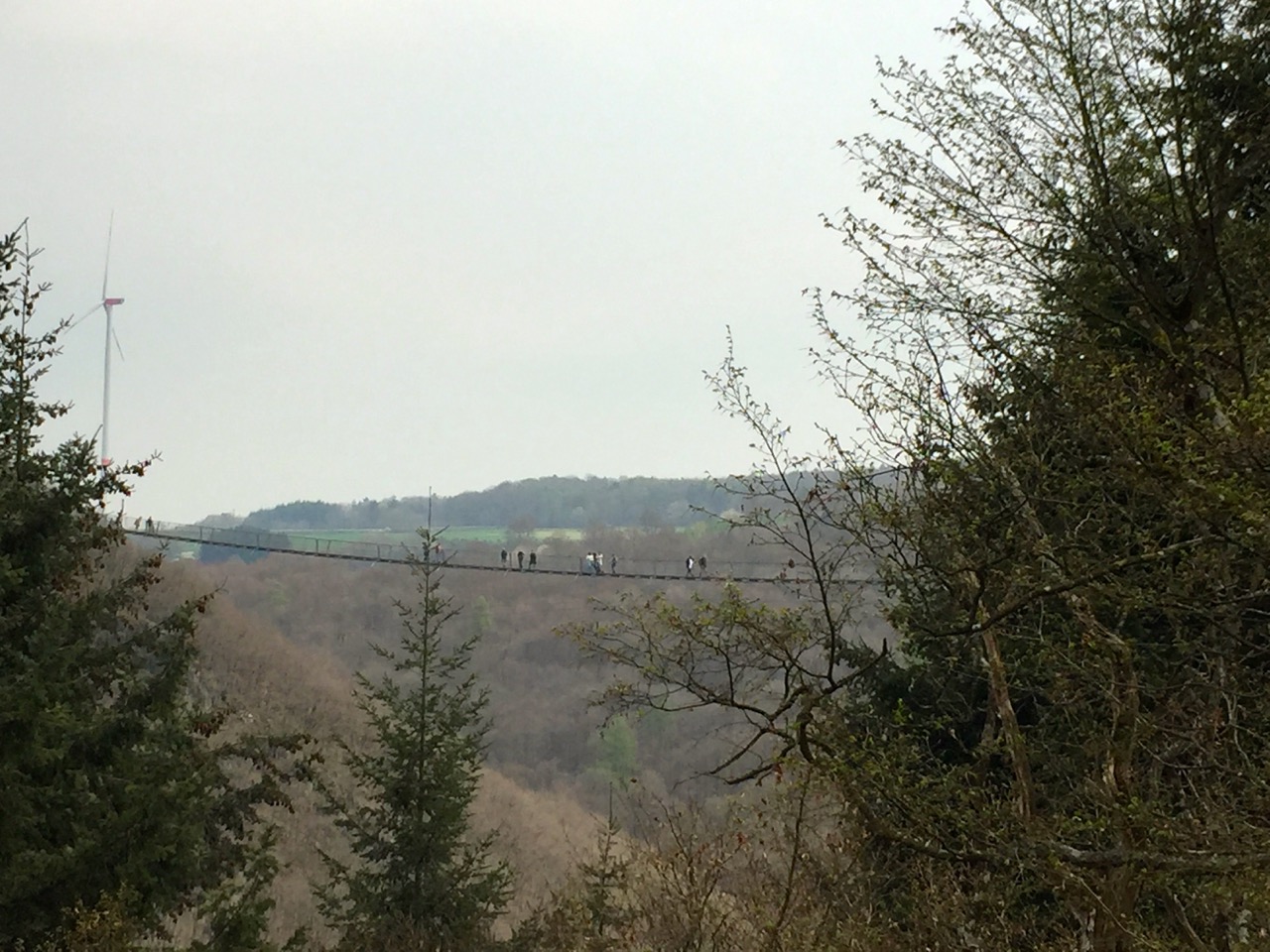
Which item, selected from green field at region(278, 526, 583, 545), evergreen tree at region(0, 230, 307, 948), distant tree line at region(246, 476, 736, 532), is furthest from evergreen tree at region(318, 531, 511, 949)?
distant tree line at region(246, 476, 736, 532)

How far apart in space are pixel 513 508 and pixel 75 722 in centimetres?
16205

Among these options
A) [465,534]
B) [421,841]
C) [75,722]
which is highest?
[465,534]

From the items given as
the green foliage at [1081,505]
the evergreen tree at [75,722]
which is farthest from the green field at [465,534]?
the green foliage at [1081,505]

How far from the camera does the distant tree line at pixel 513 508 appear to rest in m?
160

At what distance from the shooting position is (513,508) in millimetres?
174250

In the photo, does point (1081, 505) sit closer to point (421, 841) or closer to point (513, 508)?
point (421, 841)

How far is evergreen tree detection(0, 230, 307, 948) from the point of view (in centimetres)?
1191

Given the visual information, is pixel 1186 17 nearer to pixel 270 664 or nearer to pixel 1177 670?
pixel 1177 670

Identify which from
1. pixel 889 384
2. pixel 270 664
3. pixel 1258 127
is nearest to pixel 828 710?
pixel 889 384

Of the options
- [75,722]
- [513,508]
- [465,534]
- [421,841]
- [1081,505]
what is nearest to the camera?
[1081,505]

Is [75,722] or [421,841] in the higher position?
[75,722]

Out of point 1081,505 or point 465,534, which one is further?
point 465,534

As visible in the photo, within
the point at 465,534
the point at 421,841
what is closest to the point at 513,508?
the point at 465,534

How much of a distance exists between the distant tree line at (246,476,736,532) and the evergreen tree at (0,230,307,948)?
135 m
